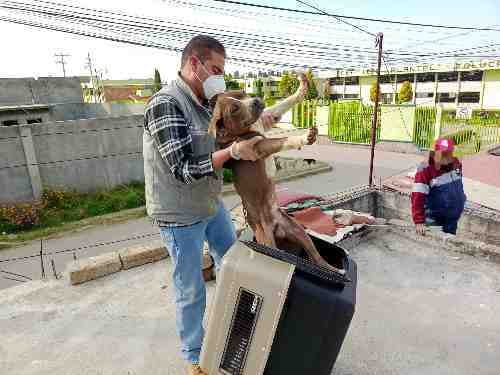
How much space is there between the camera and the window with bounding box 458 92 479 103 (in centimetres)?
3377

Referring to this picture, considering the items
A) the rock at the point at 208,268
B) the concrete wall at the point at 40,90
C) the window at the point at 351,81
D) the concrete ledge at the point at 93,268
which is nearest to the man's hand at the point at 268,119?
the rock at the point at 208,268

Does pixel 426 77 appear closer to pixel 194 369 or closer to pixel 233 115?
pixel 233 115

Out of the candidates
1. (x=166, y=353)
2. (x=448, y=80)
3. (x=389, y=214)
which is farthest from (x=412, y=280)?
(x=448, y=80)

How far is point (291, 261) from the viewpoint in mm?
1443

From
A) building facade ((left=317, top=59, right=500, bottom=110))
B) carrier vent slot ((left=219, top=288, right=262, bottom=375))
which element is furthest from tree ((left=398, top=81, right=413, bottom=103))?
carrier vent slot ((left=219, top=288, right=262, bottom=375))

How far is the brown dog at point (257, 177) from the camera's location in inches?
60.1

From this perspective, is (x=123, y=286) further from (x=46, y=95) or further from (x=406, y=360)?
(x=46, y=95)

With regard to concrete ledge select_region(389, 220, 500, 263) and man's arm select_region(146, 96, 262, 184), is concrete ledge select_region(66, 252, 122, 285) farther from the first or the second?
concrete ledge select_region(389, 220, 500, 263)

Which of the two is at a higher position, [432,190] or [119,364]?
[432,190]

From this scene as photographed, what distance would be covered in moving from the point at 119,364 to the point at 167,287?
925 millimetres

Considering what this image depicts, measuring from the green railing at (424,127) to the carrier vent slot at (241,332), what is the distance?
17861 mm

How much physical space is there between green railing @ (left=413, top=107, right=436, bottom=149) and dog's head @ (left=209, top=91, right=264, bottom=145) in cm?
1765

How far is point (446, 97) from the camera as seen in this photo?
3625 centimetres

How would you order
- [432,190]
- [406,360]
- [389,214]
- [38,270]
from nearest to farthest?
[406,360], [432,190], [389,214], [38,270]
